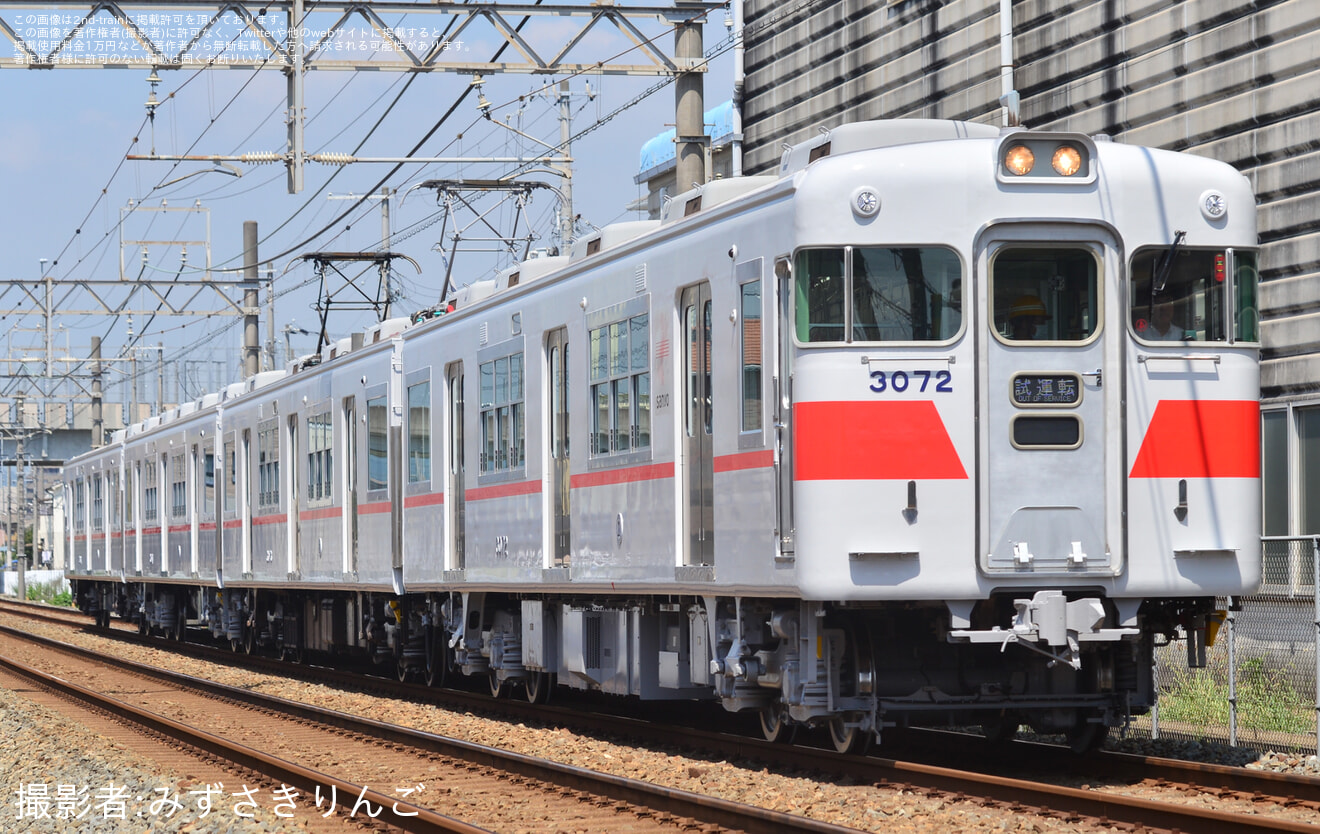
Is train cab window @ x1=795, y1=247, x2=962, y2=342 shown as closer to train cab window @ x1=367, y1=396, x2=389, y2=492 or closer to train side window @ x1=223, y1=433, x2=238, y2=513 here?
train cab window @ x1=367, y1=396, x2=389, y2=492

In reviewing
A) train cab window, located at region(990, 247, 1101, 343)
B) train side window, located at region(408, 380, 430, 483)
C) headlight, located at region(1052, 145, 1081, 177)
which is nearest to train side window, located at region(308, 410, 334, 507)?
train side window, located at region(408, 380, 430, 483)

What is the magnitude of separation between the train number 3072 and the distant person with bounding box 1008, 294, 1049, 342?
47 cm

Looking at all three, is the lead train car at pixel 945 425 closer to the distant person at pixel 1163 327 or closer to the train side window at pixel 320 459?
the distant person at pixel 1163 327

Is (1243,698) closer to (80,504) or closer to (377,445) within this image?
(377,445)

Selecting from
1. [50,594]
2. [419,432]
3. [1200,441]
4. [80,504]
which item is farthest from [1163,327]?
[50,594]

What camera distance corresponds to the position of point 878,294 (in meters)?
9.87

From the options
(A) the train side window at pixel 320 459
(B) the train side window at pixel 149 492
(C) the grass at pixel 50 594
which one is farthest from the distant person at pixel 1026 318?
(C) the grass at pixel 50 594

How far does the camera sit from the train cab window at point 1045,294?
9.92m

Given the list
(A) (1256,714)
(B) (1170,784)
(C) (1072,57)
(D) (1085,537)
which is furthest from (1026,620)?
(C) (1072,57)

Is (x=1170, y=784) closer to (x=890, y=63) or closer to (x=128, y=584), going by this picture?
(x=890, y=63)

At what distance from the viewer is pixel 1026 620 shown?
379 inches

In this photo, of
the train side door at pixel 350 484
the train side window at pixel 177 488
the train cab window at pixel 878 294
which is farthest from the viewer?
the train side window at pixel 177 488

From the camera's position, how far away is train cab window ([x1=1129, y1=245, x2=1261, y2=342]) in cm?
1005

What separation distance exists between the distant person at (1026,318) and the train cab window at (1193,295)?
0.53 m
